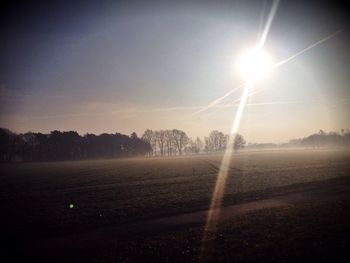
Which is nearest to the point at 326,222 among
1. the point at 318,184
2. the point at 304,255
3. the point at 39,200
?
the point at 304,255

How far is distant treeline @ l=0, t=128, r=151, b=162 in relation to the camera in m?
135

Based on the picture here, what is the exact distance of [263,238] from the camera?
43.6ft

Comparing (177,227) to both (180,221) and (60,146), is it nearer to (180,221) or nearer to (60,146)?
(180,221)

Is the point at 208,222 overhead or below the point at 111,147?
below

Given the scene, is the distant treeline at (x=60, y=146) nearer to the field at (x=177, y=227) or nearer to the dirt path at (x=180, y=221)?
the field at (x=177, y=227)

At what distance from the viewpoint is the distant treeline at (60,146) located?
135375 mm

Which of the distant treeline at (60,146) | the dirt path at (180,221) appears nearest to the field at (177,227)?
the dirt path at (180,221)

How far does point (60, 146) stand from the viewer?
147 meters

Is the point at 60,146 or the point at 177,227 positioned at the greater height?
the point at 60,146

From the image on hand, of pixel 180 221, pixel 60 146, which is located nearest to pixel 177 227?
pixel 180 221

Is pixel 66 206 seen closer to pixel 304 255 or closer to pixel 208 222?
pixel 208 222

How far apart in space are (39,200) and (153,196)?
38.6 feet

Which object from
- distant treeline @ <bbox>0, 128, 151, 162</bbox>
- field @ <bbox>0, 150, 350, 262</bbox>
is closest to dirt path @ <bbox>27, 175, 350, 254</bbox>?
field @ <bbox>0, 150, 350, 262</bbox>

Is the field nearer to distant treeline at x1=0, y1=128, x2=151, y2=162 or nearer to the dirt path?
the dirt path
